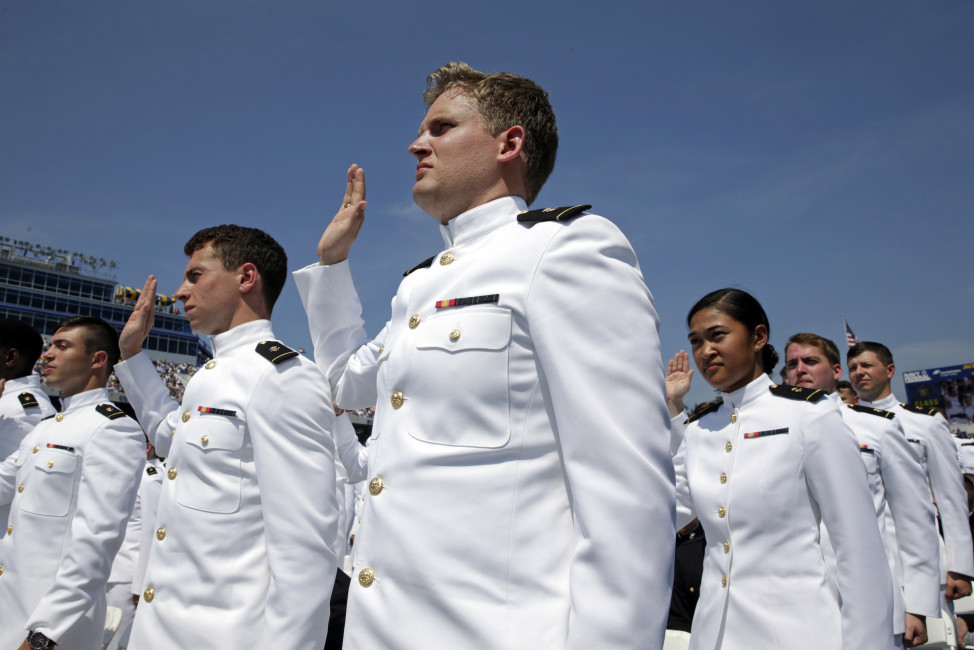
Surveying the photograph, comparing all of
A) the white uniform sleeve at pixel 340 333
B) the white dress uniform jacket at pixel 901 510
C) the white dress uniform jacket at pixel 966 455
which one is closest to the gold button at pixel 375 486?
the white uniform sleeve at pixel 340 333

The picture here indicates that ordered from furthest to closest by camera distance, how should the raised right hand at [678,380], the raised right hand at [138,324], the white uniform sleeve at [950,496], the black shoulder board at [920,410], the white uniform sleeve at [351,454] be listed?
the black shoulder board at [920,410]
the white uniform sleeve at [351,454]
the white uniform sleeve at [950,496]
the raised right hand at [678,380]
the raised right hand at [138,324]

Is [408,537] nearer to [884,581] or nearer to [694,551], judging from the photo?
[884,581]

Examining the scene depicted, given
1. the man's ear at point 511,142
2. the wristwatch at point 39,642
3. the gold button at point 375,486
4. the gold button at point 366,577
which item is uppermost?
the man's ear at point 511,142

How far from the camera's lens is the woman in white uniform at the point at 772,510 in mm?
3154

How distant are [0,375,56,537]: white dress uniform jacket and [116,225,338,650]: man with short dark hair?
4321 mm

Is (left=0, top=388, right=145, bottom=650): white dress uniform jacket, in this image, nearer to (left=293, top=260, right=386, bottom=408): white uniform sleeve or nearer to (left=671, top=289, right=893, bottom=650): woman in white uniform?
(left=293, top=260, right=386, bottom=408): white uniform sleeve

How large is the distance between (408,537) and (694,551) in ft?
13.0

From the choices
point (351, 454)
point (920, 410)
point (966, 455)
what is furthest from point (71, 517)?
point (966, 455)

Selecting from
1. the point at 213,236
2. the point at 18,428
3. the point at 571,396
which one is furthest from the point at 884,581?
the point at 18,428

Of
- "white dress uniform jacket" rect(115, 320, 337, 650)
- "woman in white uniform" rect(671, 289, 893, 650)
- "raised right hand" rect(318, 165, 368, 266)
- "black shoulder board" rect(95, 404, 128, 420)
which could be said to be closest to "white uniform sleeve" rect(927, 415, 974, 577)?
"woman in white uniform" rect(671, 289, 893, 650)

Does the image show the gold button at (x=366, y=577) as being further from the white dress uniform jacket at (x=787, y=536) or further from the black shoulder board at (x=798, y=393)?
the black shoulder board at (x=798, y=393)

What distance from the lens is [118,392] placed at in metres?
50.2

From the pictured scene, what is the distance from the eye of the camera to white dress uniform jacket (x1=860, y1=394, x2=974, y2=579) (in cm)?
631

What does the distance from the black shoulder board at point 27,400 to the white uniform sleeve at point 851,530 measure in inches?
276
